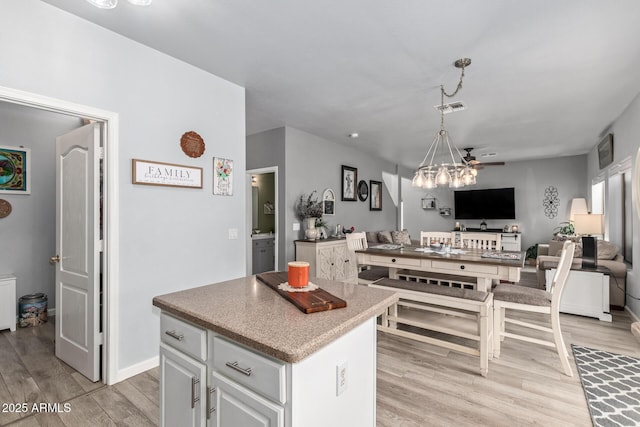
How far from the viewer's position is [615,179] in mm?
4734

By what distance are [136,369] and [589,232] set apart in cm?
528

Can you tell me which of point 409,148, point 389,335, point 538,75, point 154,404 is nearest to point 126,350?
point 154,404

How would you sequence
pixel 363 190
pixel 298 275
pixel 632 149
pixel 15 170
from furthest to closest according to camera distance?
pixel 363 190, pixel 15 170, pixel 632 149, pixel 298 275

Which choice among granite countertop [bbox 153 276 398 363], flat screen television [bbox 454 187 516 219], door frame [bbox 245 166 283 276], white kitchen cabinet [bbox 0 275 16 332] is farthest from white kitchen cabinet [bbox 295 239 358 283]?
flat screen television [bbox 454 187 516 219]

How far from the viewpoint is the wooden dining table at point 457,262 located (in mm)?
2658

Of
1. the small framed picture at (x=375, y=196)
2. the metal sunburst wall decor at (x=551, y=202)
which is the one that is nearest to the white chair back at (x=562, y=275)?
the small framed picture at (x=375, y=196)

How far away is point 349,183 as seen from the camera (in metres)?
6.01

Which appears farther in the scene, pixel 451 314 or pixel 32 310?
pixel 32 310

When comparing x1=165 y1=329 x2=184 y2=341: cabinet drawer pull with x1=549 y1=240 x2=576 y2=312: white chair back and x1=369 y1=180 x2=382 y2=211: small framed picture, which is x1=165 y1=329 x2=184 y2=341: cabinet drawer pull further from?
x1=369 y1=180 x2=382 y2=211: small framed picture

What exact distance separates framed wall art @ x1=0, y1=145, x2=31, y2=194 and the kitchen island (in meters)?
3.75

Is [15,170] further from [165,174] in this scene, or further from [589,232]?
[589,232]

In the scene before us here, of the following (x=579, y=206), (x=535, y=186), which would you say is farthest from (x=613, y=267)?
(x=535, y=186)

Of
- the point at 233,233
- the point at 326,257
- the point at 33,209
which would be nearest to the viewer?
the point at 233,233

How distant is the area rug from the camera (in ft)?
6.39
